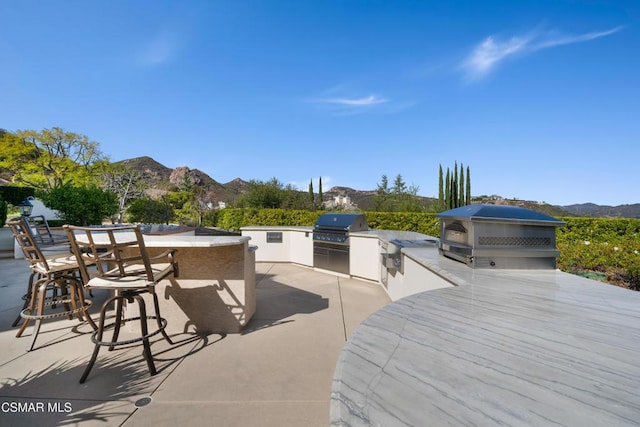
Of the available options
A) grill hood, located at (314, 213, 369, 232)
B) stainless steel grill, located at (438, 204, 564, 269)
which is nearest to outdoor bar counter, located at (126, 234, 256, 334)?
stainless steel grill, located at (438, 204, 564, 269)

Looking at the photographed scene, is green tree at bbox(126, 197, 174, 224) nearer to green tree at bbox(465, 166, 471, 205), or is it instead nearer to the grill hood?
the grill hood

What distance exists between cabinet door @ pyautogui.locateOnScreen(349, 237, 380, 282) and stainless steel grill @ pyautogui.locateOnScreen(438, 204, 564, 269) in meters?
2.96

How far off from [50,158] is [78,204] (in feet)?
33.0

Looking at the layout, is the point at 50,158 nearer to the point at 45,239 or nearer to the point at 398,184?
the point at 45,239

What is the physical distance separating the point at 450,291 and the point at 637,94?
9.74m

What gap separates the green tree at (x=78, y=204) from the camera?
10938mm

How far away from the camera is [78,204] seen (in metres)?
11.1

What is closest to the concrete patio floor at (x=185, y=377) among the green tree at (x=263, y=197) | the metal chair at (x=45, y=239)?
the metal chair at (x=45, y=239)

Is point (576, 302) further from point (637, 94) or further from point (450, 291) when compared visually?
point (637, 94)

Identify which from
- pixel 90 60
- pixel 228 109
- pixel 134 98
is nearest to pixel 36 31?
pixel 90 60

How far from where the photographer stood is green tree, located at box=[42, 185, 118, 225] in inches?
431

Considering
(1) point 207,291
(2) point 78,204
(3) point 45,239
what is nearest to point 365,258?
(1) point 207,291

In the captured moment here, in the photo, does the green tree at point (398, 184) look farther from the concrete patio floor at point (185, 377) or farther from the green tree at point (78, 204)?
the concrete patio floor at point (185, 377)

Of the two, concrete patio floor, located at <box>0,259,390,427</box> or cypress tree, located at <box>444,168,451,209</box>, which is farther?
cypress tree, located at <box>444,168,451,209</box>
